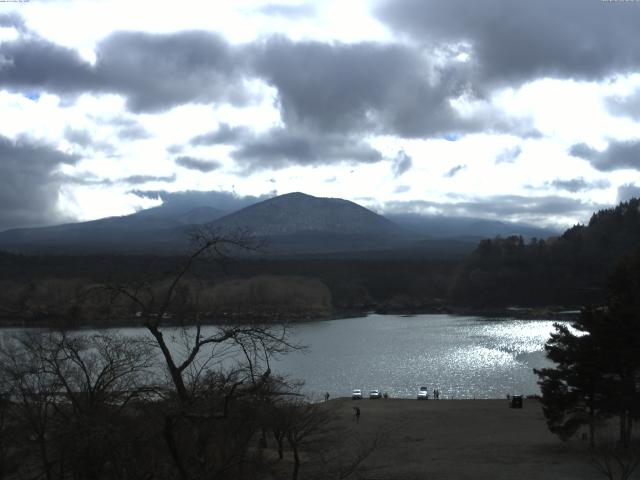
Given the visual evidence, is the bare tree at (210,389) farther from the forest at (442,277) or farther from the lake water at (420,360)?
Result: the forest at (442,277)

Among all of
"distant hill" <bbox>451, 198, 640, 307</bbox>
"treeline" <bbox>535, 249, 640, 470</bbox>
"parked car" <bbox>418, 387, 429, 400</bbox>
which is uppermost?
"distant hill" <bbox>451, 198, 640, 307</bbox>

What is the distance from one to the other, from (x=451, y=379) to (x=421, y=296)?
231 feet

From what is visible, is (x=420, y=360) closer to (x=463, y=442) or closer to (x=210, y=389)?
(x=463, y=442)

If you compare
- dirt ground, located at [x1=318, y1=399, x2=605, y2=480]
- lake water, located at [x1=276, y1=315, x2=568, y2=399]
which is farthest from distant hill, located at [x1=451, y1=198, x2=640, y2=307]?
dirt ground, located at [x1=318, y1=399, x2=605, y2=480]

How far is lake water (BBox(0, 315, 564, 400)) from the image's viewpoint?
39.4 meters

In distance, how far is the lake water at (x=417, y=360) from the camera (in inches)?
1553

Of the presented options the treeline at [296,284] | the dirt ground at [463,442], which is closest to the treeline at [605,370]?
the dirt ground at [463,442]

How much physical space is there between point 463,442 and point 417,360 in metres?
23.2

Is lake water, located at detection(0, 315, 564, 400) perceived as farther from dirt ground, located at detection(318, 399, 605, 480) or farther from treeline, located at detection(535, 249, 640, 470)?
treeline, located at detection(535, 249, 640, 470)

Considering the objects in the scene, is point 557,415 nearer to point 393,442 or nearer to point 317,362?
point 393,442

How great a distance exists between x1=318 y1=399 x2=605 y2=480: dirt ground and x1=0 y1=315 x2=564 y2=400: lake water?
4612 mm

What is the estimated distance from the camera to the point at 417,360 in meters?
47.8

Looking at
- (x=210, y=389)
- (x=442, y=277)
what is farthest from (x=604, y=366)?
(x=442, y=277)

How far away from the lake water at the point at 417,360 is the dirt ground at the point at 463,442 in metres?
4.61
